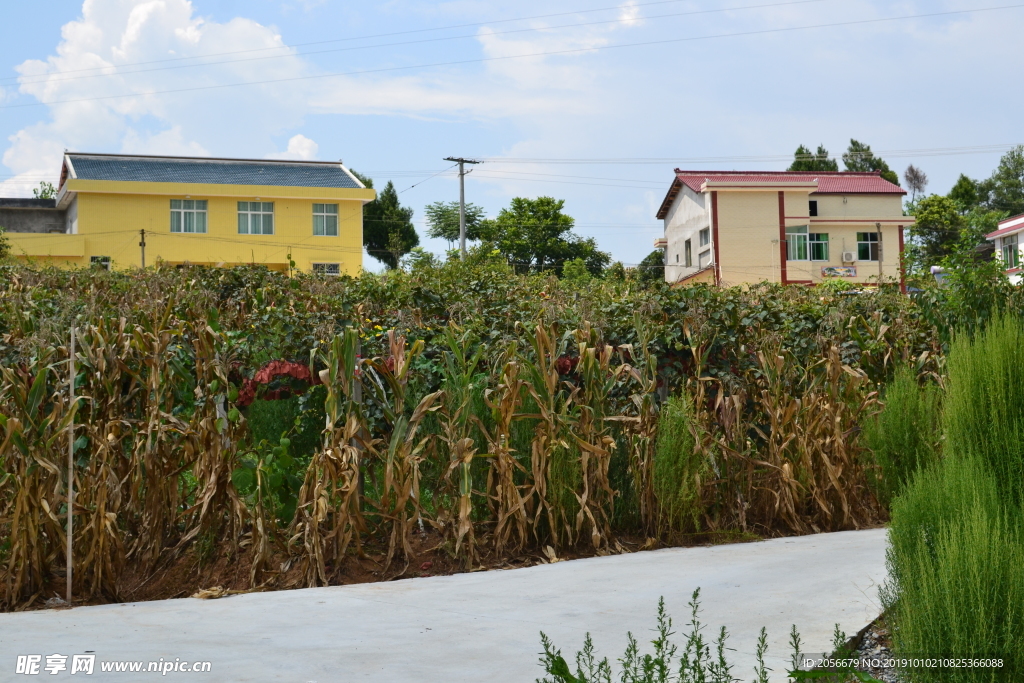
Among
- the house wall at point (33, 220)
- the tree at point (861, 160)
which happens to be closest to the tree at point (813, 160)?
the tree at point (861, 160)

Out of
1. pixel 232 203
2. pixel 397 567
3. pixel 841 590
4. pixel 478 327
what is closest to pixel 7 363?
pixel 397 567

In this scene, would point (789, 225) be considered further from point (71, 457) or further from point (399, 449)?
point (71, 457)

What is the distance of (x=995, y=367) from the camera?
12.3 ft

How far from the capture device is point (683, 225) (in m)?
43.2

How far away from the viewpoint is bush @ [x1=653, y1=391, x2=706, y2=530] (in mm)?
5969

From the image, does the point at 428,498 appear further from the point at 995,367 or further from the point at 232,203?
the point at 232,203

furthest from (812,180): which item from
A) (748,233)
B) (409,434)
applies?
(409,434)

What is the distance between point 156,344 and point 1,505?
116 cm

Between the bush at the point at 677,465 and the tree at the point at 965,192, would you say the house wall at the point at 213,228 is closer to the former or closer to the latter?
the bush at the point at 677,465

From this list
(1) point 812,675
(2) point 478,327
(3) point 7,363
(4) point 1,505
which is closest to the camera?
(1) point 812,675

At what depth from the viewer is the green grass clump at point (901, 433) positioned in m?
6.35

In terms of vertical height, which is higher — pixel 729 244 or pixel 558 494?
pixel 729 244

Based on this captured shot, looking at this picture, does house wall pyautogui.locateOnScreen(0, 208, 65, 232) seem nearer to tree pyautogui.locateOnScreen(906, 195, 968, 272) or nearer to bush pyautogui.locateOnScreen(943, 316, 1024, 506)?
bush pyautogui.locateOnScreen(943, 316, 1024, 506)

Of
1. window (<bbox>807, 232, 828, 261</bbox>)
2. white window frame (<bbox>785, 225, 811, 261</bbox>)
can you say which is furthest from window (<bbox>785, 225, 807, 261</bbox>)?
window (<bbox>807, 232, 828, 261</bbox>)
